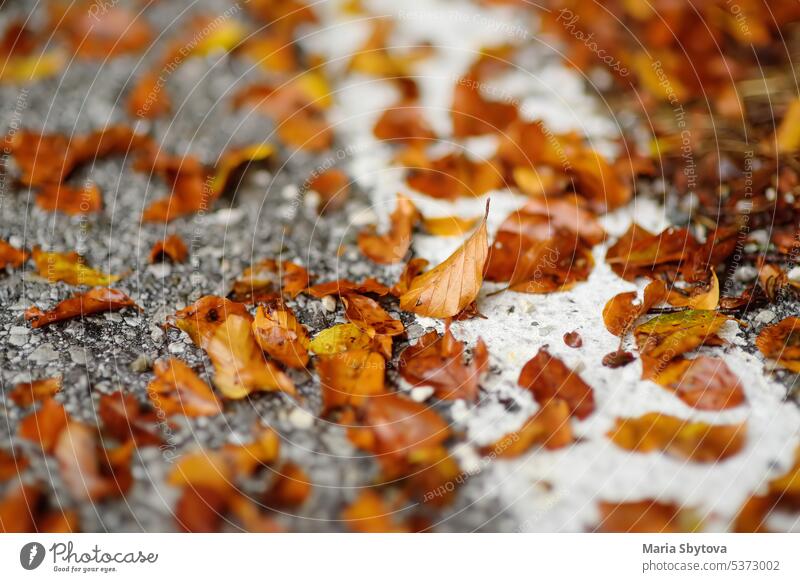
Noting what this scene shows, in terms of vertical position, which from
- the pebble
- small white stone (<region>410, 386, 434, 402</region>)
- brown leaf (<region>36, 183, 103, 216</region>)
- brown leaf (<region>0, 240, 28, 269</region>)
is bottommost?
small white stone (<region>410, 386, 434, 402</region>)

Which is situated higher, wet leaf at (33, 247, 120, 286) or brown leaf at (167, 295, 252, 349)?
wet leaf at (33, 247, 120, 286)

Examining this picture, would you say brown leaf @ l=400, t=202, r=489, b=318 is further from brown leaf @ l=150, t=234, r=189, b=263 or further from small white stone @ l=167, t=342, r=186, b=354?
brown leaf @ l=150, t=234, r=189, b=263

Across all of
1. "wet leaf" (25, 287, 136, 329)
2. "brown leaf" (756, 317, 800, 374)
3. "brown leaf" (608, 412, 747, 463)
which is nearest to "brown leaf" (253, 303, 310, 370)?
"wet leaf" (25, 287, 136, 329)

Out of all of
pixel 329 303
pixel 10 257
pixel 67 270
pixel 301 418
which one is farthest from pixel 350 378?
pixel 10 257

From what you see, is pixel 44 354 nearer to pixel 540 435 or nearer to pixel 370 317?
pixel 370 317

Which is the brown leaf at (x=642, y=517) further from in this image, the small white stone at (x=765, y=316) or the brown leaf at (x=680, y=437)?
the small white stone at (x=765, y=316)

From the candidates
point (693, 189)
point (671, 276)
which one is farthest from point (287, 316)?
point (693, 189)
